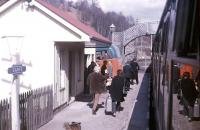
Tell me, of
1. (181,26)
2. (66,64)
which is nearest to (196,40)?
(181,26)

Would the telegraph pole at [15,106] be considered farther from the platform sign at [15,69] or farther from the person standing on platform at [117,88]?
the person standing on platform at [117,88]

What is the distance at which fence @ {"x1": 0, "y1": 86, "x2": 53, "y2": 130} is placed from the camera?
9.28m

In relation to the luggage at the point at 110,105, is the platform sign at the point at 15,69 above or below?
above

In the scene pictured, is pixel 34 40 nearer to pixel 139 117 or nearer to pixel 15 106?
pixel 139 117

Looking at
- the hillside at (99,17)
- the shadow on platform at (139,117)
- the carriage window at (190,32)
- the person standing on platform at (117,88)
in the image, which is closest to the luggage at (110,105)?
the person standing on platform at (117,88)

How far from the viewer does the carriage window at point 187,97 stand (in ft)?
8.17

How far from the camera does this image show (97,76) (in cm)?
1403

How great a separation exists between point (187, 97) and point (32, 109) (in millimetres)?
8864

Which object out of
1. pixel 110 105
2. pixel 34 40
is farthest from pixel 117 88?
pixel 34 40

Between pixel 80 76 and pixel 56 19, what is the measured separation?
5971 millimetres

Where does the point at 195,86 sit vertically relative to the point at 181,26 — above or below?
below

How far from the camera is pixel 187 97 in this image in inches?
108

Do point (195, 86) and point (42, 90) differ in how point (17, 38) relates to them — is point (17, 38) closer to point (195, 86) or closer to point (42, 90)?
point (42, 90)

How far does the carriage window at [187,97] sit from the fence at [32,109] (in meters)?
6.62
